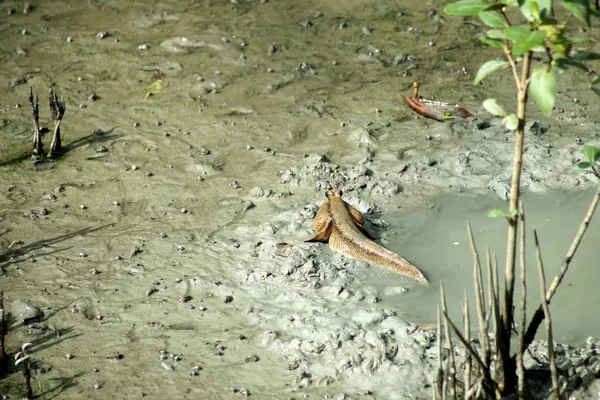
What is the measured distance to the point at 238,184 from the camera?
6.81m

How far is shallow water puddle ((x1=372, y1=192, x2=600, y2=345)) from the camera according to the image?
501cm

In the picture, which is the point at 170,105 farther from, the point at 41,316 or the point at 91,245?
the point at 41,316

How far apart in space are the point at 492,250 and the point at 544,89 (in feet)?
9.43

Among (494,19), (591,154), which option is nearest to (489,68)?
(494,19)

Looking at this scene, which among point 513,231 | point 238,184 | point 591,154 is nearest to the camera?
point 591,154

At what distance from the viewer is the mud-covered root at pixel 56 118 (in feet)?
23.5

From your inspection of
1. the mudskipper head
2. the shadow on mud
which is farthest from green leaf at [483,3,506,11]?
the shadow on mud

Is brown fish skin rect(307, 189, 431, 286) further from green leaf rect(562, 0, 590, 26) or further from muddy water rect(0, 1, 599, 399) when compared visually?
green leaf rect(562, 0, 590, 26)

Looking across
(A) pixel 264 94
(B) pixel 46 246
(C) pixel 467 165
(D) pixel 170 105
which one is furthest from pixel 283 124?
(B) pixel 46 246

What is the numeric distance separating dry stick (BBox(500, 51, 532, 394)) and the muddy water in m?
0.75

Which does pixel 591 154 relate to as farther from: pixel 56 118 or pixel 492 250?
pixel 56 118

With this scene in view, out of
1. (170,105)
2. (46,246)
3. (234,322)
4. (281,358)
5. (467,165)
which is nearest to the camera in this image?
(281,358)

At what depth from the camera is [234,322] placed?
518cm

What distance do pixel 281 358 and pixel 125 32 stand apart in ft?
19.8
